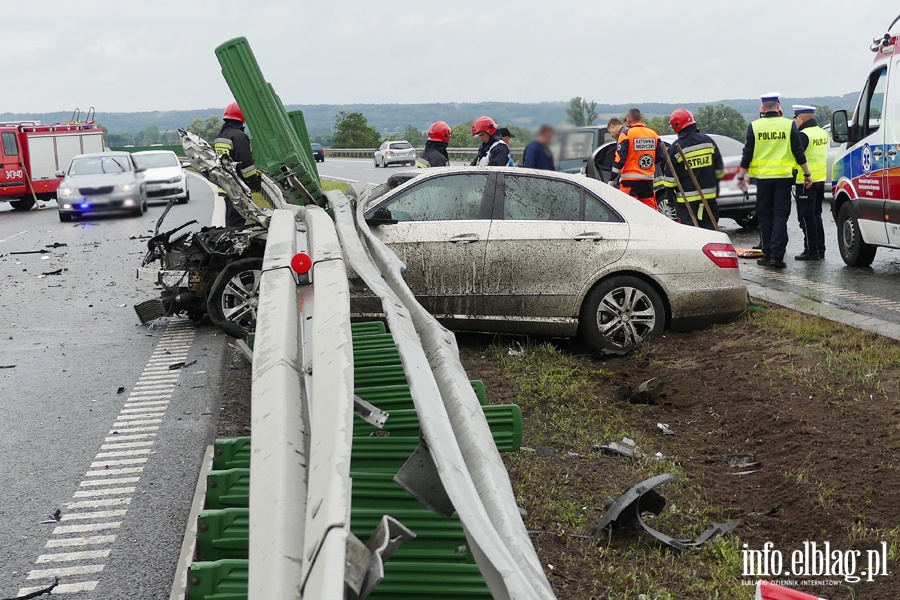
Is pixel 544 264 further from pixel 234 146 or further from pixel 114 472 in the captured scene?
pixel 234 146

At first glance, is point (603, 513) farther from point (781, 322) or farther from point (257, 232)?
point (257, 232)

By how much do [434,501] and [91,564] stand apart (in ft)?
7.00

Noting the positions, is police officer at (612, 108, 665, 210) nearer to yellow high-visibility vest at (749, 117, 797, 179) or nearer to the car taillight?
yellow high-visibility vest at (749, 117, 797, 179)

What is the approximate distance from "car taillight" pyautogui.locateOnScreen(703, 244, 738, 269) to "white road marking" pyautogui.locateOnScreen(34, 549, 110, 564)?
5297 mm

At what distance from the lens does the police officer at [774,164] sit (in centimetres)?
1160

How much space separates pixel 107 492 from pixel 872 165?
29.3 feet

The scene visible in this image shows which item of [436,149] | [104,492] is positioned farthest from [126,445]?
[436,149]

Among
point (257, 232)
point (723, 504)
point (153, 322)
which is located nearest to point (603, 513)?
point (723, 504)

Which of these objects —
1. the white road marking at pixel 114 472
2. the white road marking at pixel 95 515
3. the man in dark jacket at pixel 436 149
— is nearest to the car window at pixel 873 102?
the man in dark jacket at pixel 436 149

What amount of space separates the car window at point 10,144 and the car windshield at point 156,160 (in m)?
4.34

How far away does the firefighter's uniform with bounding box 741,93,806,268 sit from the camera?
11.6m

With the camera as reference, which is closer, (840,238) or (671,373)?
(671,373)

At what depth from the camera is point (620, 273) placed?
7949 millimetres

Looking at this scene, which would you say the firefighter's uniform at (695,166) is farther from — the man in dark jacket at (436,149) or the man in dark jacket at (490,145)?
the man in dark jacket at (436,149)
